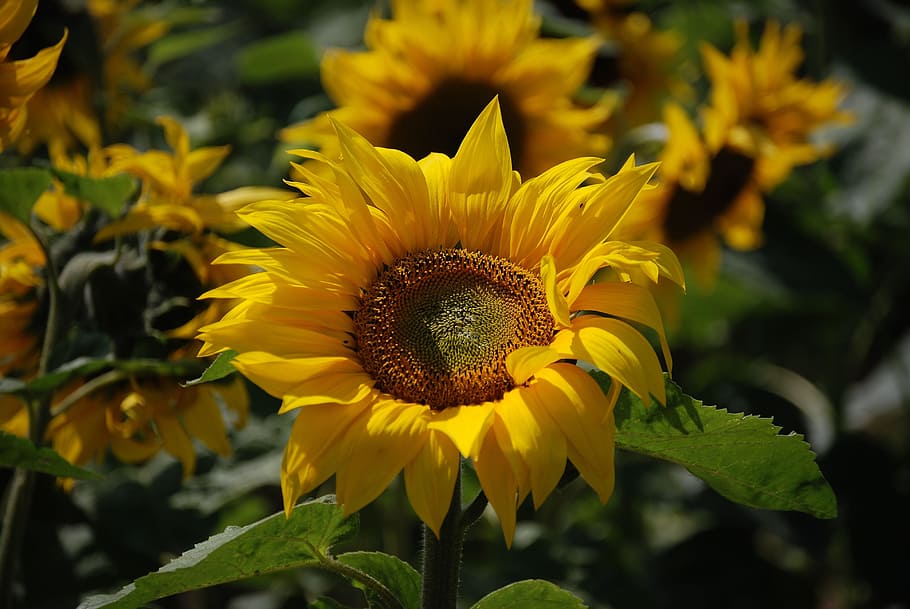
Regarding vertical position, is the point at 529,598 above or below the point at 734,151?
above

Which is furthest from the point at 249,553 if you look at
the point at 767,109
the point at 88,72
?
the point at 767,109

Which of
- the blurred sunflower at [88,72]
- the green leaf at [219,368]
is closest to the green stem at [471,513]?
the green leaf at [219,368]

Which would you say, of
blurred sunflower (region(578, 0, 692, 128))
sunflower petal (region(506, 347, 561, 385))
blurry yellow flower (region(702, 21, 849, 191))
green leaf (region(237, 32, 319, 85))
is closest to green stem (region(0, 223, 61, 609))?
sunflower petal (region(506, 347, 561, 385))

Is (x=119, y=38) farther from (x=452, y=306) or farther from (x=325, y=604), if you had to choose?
(x=325, y=604)

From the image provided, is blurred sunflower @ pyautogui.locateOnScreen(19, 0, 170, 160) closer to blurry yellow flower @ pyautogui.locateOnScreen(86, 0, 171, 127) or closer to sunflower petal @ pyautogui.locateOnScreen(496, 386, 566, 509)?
blurry yellow flower @ pyautogui.locateOnScreen(86, 0, 171, 127)

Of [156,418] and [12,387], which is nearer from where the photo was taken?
[12,387]

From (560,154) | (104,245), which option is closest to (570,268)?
(104,245)
